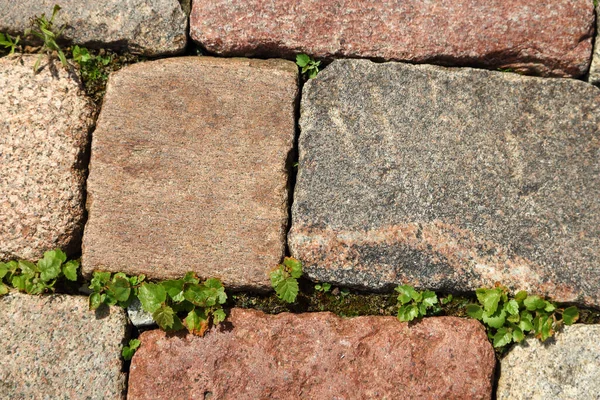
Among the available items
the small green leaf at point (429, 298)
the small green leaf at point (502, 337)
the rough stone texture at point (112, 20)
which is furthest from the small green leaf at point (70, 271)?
the small green leaf at point (502, 337)

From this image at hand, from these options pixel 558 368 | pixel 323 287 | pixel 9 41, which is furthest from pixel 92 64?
pixel 558 368

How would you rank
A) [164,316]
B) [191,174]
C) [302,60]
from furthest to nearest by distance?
[302,60]
[191,174]
[164,316]

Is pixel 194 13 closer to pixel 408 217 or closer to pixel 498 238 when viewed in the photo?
pixel 408 217

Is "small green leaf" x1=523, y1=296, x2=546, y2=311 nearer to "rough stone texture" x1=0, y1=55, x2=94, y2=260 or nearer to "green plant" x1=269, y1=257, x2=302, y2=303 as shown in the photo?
"green plant" x1=269, y1=257, x2=302, y2=303

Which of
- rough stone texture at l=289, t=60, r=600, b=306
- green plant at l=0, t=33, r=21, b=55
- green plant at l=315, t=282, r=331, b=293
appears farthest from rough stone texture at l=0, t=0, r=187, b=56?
green plant at l=315, t=282, r=331, b=293

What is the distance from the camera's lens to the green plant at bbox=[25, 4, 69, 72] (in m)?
2.24

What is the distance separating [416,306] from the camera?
2.17 meters

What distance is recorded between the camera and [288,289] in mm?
2135

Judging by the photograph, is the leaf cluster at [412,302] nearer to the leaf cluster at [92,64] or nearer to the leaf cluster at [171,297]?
the leaf cluster at [171,297]

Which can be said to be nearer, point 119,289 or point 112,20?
point 119,289

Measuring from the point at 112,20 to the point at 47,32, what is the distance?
0.83 feet

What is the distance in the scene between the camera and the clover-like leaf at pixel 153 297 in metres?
2.11

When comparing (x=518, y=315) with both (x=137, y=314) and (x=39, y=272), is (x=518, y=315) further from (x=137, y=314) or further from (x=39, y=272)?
(x=39, y=272)

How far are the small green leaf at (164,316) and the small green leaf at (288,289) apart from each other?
400 mm
